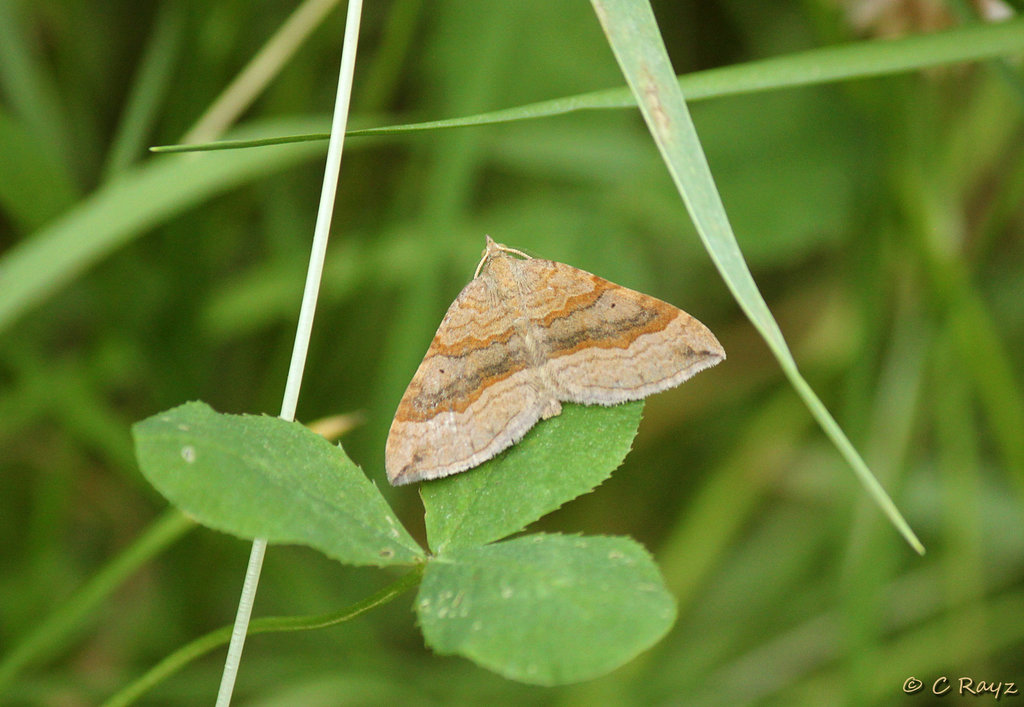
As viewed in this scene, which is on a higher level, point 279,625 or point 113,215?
point 113,215

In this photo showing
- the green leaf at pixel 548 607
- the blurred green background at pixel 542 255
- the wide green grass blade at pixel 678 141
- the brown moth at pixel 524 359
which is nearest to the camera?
the green leaf at pixel 548 607

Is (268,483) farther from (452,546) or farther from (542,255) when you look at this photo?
(542,255)

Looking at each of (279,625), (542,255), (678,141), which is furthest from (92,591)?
(542,255)

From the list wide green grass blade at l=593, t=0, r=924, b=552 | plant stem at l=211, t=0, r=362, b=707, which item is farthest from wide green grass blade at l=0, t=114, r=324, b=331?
wide green grass blade at l=593, t=0, r=924, b=552

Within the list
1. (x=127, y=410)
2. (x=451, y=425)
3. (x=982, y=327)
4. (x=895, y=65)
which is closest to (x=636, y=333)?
(x=451, y=425)

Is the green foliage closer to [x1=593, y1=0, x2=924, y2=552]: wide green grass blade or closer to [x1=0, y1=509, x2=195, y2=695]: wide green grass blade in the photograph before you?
[x1=593, y1=0, x2=924, y2=552]: wide green grass blade

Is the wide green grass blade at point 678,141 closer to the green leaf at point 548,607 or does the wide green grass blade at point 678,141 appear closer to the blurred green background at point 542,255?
the green leaf at point 548,607

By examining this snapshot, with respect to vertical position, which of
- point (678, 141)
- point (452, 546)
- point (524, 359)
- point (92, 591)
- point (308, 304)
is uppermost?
point (678, 141)

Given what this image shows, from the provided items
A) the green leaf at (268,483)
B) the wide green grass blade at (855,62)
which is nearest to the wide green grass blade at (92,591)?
the green leaf at (268,483)
